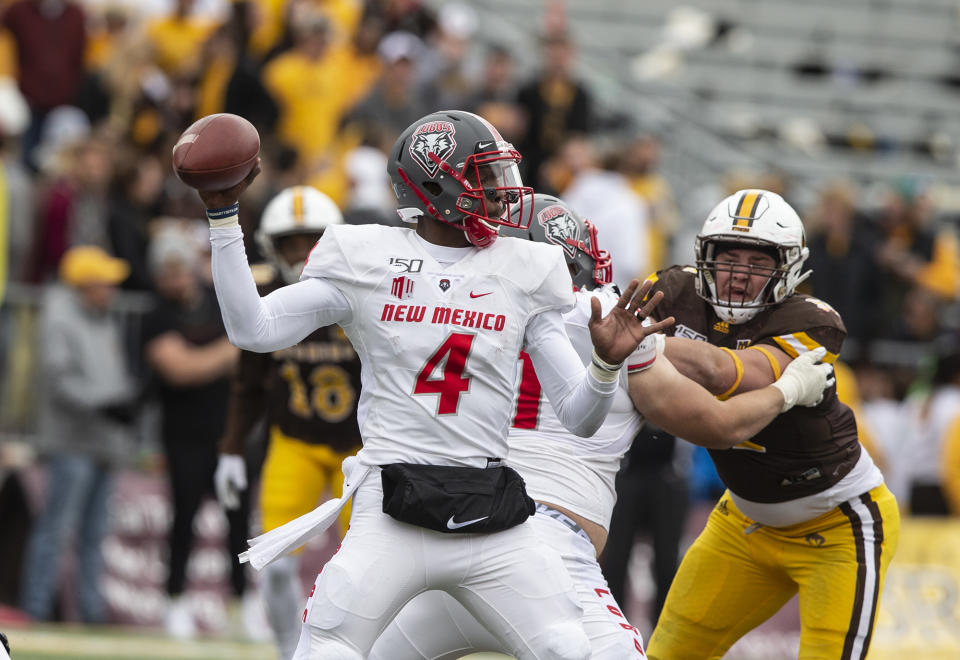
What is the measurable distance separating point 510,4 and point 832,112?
4.11 metres

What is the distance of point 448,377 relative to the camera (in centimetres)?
419

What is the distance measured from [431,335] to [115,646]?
5048 millimetres

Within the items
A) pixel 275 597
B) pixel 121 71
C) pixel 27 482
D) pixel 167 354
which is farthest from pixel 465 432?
pixel 121 71

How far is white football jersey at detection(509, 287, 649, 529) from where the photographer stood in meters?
4.70

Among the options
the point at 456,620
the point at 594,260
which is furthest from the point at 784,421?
the point at 456,620

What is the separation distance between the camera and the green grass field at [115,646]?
801 cm

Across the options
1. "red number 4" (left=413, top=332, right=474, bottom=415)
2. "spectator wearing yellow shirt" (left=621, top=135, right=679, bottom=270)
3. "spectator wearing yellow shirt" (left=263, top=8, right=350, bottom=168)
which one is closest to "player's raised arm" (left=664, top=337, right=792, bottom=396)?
"red number 4" (left=413, top=332, right=474, bottom=415)

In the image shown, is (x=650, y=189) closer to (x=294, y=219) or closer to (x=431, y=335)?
(x=294, y=219)

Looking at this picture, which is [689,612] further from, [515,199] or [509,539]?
[515,199]

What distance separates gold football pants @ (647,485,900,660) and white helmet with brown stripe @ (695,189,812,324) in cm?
78

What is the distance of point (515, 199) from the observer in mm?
4402

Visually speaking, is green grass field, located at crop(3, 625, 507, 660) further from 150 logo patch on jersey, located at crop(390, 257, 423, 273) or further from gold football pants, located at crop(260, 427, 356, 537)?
150 logo patch on jersey, located at crop(390, 257, 423, 273)

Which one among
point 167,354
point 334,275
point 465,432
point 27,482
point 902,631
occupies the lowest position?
point 902,631

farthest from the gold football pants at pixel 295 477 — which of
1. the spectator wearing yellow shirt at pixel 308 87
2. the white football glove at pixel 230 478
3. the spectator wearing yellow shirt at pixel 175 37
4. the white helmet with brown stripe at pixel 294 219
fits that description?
the spectator wearing yellow shirt at pixel 175 37
